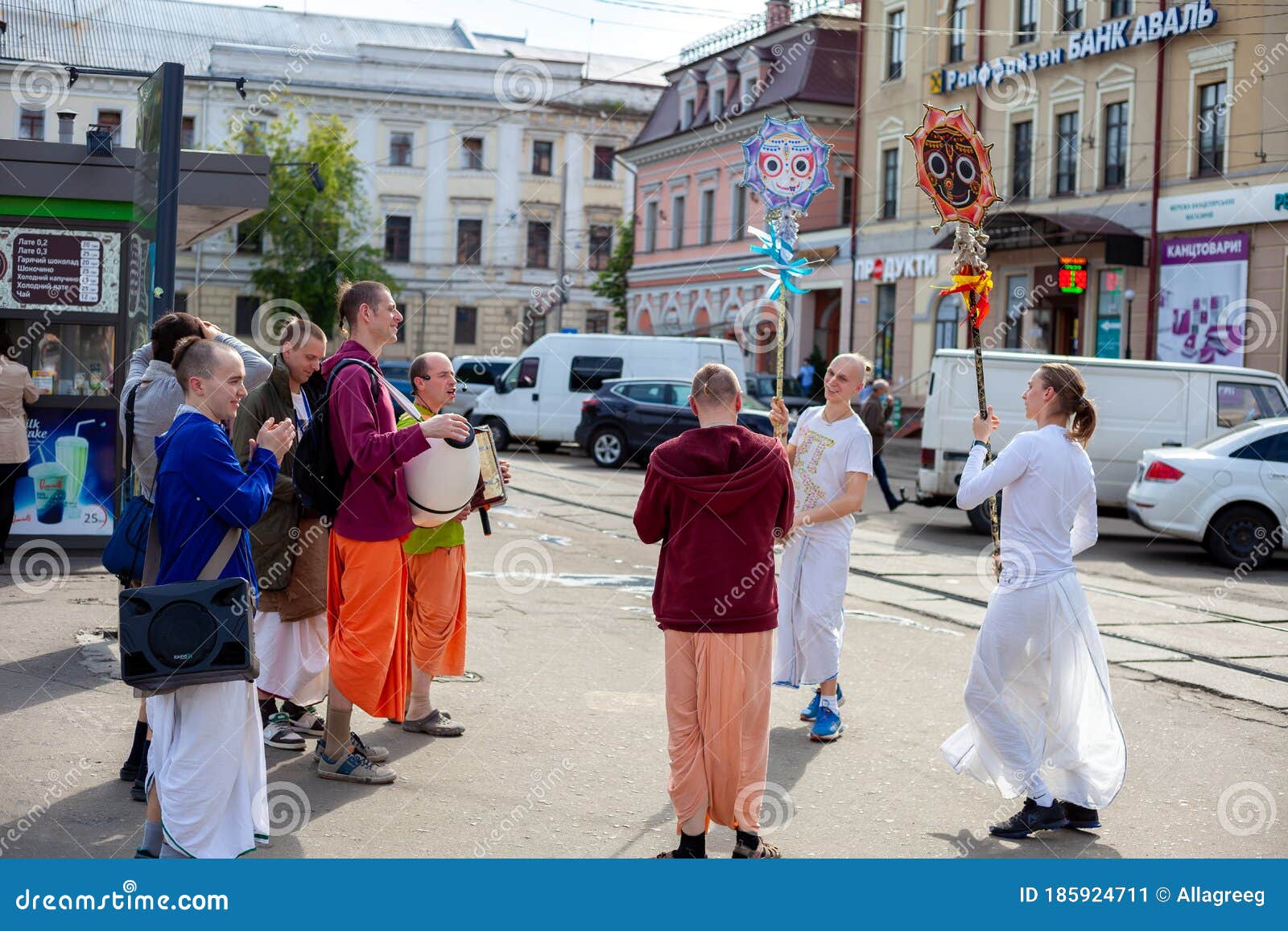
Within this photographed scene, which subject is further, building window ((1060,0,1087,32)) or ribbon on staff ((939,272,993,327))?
building window ((1060,0,1087,32))

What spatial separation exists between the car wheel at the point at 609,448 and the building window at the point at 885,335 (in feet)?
42.8

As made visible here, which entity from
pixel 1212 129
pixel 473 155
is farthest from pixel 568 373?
pixel 473 155

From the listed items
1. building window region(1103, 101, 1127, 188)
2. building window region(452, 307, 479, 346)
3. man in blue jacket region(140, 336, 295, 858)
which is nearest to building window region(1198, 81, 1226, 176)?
building window region(1103, 101, 1127, 188)

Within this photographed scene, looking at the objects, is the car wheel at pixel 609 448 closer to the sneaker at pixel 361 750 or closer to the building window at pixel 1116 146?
the building window at pixel 1116 146

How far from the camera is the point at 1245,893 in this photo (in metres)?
4.50

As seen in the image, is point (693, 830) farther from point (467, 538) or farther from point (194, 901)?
point (467, 538)

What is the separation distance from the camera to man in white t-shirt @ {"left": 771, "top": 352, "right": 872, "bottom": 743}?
22.7 feet

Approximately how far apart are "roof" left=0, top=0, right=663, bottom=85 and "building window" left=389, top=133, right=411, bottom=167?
367 cm

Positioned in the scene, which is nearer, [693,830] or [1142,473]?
[693,830]

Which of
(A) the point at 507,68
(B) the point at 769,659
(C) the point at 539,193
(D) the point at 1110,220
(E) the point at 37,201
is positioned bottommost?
(B) the point at 769,659

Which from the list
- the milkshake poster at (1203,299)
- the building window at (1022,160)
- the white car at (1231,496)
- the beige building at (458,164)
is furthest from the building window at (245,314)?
the white car at (1231,496)

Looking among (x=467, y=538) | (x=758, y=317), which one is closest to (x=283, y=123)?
(x=758, y=317)

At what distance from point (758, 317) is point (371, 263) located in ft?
65.3

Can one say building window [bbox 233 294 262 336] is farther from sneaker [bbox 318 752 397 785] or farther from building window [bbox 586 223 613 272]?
sneaker [bbox 318 752 397 785]
